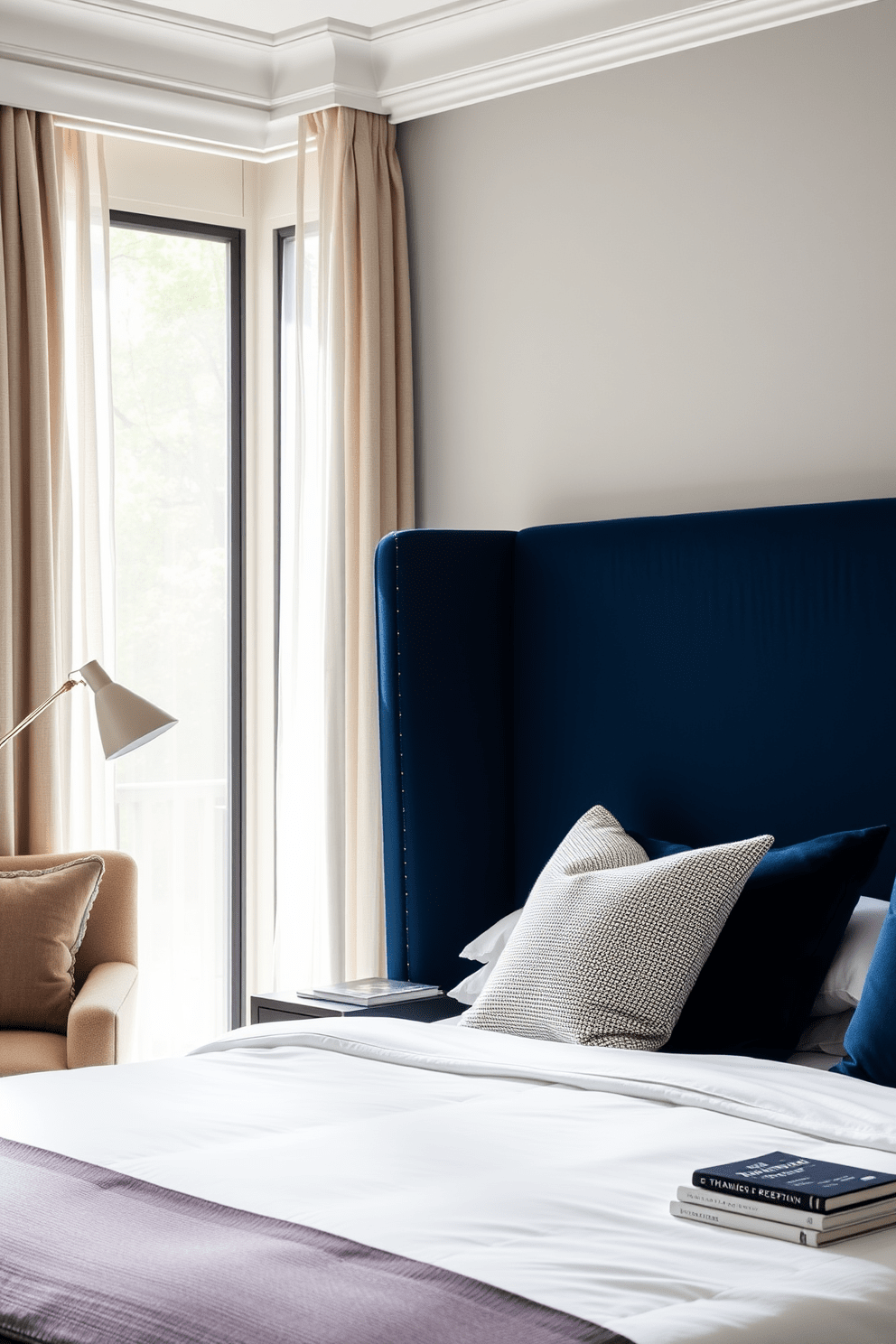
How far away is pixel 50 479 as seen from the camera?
394cm

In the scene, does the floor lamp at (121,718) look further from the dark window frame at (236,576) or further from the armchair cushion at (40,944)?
the dark window frame at (236,576)

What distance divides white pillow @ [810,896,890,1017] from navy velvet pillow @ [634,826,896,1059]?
25 mm

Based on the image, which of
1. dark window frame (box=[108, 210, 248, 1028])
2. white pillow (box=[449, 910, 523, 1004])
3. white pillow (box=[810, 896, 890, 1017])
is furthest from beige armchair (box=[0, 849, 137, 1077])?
white pillow (box=[810, 896, 890, 1017])

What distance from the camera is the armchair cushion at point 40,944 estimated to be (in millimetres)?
3549

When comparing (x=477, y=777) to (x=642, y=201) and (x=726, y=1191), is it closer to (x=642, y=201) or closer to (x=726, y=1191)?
(x=642, y=201)

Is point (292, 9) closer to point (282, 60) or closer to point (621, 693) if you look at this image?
point (282, 60)

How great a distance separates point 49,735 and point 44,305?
3.63 feet

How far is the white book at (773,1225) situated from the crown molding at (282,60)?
269 cm

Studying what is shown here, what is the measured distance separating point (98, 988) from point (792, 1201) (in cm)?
221

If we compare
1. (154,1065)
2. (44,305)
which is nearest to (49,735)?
(44,305)

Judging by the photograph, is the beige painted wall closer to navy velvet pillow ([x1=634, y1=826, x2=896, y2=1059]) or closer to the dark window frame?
the dark window frame

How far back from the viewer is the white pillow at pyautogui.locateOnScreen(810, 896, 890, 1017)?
110 inches

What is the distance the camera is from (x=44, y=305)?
3955mm

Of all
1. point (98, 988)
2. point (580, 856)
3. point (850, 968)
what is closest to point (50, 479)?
point (98, 988)
